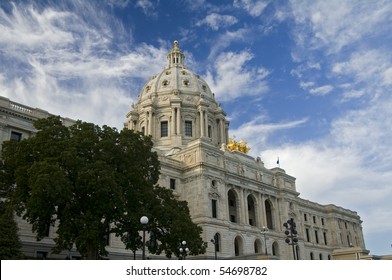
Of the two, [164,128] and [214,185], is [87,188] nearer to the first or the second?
[214,185]

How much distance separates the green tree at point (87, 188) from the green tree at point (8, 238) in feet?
4.63

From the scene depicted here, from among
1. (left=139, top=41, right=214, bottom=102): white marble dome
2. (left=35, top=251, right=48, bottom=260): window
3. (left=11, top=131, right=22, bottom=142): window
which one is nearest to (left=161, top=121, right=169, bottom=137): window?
(left=139, top=41, right=214, bottom=102): white marble dome

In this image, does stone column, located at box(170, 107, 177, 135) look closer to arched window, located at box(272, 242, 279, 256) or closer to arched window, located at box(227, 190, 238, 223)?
arched window, located at box(227, 190, 238, 223)

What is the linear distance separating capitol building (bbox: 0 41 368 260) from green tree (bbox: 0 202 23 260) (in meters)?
8.51

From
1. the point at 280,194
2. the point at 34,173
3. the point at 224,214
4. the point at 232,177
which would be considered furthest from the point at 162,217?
the point at 280,194

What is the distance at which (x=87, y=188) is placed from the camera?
89.4 ft

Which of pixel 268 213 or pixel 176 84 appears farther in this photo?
pixel 176 84

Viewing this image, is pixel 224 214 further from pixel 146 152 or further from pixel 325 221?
pixel 325 221

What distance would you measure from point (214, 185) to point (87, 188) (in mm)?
32692

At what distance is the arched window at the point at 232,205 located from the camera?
204 ft

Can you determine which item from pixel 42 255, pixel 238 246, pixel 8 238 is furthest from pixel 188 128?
pixel 8 238

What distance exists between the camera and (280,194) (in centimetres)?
6900
